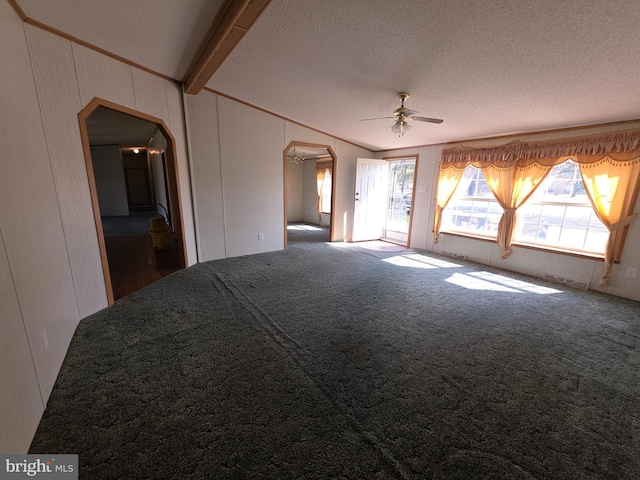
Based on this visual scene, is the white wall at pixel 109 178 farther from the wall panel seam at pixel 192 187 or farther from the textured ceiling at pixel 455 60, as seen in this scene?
the textured ceiling at pixel 455 60

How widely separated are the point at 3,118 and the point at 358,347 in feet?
9.03

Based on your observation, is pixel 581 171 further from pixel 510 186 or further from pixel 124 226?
pixel 124 226

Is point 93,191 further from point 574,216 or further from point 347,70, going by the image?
point 574,216

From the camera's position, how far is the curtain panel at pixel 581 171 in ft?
10.5

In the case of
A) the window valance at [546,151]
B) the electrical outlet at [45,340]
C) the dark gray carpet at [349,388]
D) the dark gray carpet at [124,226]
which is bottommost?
the dark gray carpet at [349,388]

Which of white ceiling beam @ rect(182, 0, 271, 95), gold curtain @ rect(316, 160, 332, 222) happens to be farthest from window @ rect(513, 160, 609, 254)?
gold curtain @ rect(316, 160, 332, 222)

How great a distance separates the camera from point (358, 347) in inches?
88.2

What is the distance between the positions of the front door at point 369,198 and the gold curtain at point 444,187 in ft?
4.79

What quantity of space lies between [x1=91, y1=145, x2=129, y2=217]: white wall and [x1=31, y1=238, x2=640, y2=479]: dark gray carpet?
7.81 m

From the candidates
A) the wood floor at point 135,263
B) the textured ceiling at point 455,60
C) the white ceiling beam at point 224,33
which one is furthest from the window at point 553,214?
the wood floor at point 135,263

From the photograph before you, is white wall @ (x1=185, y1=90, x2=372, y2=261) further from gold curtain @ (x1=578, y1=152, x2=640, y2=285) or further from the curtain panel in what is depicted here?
gold curtain @ (x1=578, y1=152, x2=640, y2=285)

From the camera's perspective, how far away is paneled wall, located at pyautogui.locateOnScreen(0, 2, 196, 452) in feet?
4.46

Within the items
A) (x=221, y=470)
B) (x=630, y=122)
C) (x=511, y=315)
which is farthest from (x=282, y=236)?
(x=630, y=122)

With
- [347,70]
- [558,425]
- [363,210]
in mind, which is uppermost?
[347,70]
